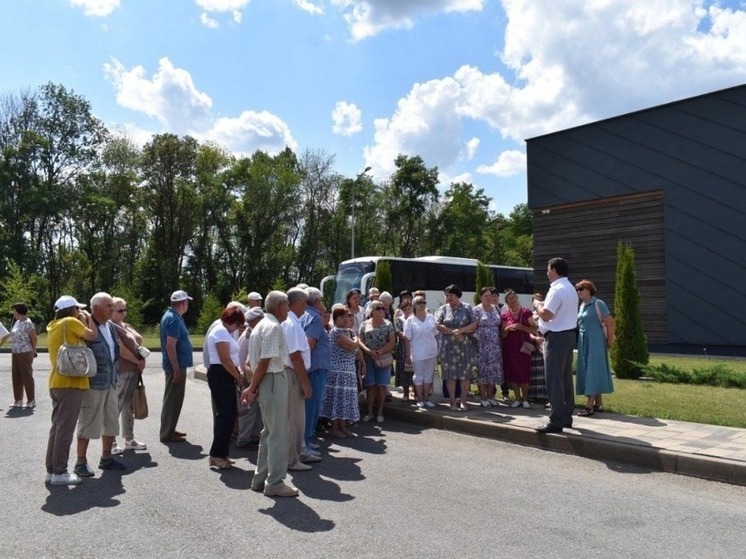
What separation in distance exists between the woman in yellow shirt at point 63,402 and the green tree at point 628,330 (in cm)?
1170

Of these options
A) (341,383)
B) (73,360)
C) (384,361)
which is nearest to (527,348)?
(384,361)

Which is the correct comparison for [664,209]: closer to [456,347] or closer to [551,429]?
[456,347]

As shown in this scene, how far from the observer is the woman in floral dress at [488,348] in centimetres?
1041

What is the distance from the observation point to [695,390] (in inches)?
482

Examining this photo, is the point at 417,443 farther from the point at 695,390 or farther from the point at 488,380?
the point at 695,390

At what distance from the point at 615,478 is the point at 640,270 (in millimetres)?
18317

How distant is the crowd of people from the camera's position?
646 cm

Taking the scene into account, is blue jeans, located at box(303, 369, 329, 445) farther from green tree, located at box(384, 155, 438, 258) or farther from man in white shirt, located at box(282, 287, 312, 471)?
green tree, located at box(384, 155, 438, 258)

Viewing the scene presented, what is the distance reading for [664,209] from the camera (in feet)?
75.7

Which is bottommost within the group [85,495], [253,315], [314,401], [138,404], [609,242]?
[85,495]

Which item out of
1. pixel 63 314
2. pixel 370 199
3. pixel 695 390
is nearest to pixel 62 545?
pixel 63 314

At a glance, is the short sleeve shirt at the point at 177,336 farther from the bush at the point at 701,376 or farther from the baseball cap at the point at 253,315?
the bush at the point at 701,376

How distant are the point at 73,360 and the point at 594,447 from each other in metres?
A: 5.56

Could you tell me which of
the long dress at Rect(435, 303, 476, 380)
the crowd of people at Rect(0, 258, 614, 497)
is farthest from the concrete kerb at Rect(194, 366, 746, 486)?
the long dress at Rect(435, 303, 476, 380)
